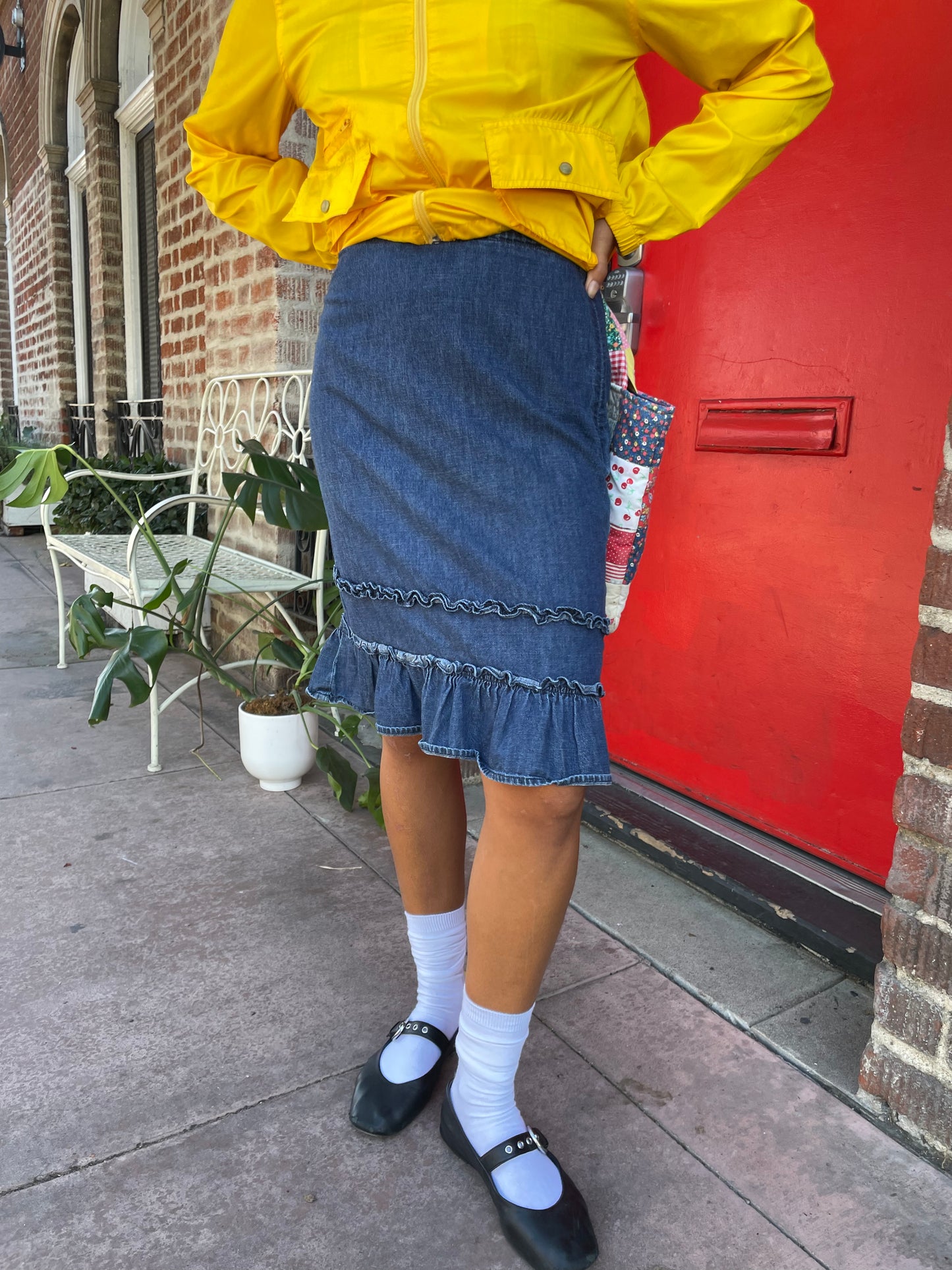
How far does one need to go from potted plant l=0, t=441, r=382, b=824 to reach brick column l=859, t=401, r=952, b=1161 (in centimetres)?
127

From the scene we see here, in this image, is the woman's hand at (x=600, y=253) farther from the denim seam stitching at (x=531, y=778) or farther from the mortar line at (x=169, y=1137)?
the mortar line at (x=169, y=1137)

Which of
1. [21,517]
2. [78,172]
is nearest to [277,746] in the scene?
[21,517]

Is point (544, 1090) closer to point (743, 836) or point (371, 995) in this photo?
point (371, 995)

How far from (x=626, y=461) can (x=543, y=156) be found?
39 centimetres

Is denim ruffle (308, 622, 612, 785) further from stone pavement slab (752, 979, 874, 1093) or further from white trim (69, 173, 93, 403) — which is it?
white trim (69, 173, 93, 403)

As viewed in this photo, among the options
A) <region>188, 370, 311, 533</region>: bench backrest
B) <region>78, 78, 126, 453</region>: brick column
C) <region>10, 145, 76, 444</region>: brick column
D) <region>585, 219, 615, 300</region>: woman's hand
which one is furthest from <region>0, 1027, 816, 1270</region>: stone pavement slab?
<region>10, 145, 76, 444</region>: brick column

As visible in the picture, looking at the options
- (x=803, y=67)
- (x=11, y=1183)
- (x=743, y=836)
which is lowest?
(x=11, y=1183)

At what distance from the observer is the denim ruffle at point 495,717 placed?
119 centimetres

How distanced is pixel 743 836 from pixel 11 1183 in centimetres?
153

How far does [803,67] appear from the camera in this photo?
44.9 inches

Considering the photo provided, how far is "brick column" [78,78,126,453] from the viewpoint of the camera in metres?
6.08

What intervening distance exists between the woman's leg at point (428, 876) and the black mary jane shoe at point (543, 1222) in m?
0.23

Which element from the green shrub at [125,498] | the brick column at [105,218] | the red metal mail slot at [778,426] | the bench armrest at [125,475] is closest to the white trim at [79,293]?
the brick column at [105,218]

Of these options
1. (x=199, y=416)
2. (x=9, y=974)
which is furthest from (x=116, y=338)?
(x=9, y=974)
